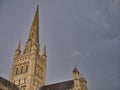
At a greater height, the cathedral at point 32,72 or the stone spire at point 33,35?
the stone spire at point 33,35

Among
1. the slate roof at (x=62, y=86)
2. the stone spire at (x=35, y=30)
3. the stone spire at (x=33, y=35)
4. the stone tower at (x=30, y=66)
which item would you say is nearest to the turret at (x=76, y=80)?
the slate roof at (x=62, y=86)

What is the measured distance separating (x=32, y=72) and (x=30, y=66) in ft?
6.01

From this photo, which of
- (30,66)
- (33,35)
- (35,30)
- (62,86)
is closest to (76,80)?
(62,86)

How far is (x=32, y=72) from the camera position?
60562 mm

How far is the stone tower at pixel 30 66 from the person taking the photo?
196 feet

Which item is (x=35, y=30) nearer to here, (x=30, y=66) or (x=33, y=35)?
(x=33, y=35)

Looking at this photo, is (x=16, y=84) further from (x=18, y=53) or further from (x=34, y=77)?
(x=18, y=53)

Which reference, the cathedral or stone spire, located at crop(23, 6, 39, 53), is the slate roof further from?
stone spire, located at crop(23, 6, 39, 53)

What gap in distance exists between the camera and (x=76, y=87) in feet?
170

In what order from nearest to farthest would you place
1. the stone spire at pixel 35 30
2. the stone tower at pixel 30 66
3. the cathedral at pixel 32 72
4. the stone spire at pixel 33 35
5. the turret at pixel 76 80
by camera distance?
the turret at pixel 76 80, the cathedral at pixel 32 72, the stone tower at pixel 30 66, the stone spire at pixel 33 35, the stone spire at pixel 35 30

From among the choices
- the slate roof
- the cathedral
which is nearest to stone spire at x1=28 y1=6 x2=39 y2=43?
the cathedral

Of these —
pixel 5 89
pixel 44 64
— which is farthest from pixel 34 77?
pixel 5 89

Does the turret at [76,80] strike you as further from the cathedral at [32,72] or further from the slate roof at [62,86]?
the slate roof at [62,86]

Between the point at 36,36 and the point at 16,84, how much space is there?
17.6m
